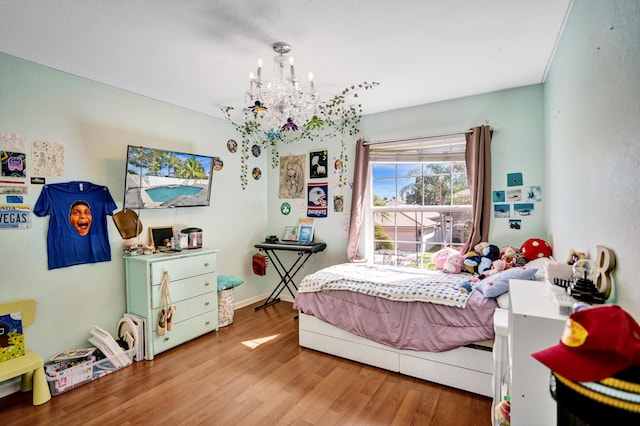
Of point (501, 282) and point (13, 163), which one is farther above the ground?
point (13, 163)

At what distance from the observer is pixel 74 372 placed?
7.93ft

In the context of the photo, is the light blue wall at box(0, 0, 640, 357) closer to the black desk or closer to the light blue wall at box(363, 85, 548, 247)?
the light blue wall at box(363, 85, 548, 247)

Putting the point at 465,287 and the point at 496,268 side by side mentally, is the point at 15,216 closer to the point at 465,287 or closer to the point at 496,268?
the point at 465,287

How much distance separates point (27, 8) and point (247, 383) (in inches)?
108

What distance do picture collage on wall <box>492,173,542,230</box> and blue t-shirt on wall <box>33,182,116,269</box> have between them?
369 centimetres

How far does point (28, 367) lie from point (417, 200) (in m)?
3.69

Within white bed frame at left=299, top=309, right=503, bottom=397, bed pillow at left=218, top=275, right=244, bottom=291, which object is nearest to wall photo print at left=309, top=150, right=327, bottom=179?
bed pillow at left=218, top=275, right=244, bottom=291

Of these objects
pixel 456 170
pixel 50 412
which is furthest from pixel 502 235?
pixel 50 412

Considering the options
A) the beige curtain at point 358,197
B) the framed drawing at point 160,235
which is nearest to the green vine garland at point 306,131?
the beige curtain at point 358,197

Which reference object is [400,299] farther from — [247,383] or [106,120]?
[106,120]

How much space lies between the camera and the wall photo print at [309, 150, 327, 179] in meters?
4.23

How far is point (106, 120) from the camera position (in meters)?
2.93

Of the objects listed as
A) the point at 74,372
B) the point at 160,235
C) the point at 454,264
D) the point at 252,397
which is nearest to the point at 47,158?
the point at 160,235

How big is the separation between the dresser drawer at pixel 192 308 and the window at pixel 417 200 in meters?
1.93
